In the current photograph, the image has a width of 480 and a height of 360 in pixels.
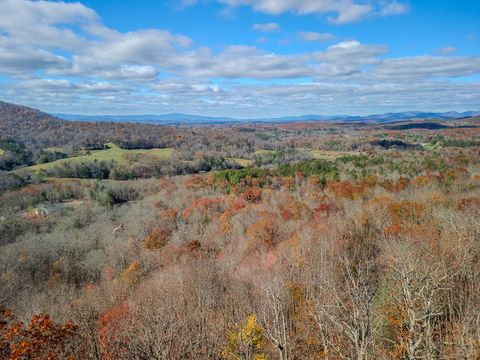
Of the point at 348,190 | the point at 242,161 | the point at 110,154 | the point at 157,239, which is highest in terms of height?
the point at 110,154

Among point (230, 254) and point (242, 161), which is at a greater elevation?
point (242, 161)

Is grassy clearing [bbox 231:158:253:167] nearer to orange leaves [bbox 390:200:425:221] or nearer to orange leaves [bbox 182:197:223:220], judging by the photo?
orange leaves [bbox 182:197:223:220]

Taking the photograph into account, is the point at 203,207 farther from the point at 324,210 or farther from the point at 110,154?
the point at 110,154

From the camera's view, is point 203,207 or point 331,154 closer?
point 203,207

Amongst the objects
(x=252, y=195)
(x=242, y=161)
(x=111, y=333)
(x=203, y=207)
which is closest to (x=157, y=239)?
(x=203, y=207)

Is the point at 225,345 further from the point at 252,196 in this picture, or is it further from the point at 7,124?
the point at 7,124

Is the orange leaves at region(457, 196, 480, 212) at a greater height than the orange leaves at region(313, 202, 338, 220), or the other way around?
the orange leaves at region(457, 196, 480, 212)

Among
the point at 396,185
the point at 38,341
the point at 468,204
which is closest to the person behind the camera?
the point at 38,341

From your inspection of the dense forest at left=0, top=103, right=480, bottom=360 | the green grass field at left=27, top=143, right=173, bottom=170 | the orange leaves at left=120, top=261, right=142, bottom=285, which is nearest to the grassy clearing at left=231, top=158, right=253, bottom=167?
the dense forest at left=0, top=103, right=480, bottom=360
